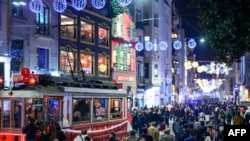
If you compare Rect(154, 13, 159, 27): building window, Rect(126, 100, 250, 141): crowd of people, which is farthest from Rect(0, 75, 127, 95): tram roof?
Rect(154, 13, 159, 27): building window

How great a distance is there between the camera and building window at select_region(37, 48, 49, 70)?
102 feet

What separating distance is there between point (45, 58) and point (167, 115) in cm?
1054

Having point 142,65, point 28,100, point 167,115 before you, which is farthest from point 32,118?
point 142,65

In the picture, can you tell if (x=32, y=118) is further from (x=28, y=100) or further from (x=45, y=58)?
(x=45, y=58)

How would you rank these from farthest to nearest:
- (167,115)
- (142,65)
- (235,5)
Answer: (142,65) → (167,115) → (235,5)

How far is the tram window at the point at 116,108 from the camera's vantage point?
21484 mm

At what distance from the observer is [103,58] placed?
41875 millimetres

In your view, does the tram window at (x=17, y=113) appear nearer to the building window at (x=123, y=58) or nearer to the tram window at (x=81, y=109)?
the tram window at (x=81, y=109)

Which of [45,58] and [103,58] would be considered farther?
[103,58]

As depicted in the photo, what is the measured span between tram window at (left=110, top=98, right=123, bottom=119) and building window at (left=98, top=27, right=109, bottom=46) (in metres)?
19.3

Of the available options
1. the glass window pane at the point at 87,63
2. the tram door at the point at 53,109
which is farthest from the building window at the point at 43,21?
the tram door at the point at 53,109

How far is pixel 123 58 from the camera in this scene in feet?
148

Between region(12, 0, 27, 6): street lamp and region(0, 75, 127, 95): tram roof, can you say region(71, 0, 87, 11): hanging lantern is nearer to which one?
region(12, 0, 27, 6): street lamp

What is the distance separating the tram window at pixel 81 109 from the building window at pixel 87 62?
18871 millimetres
